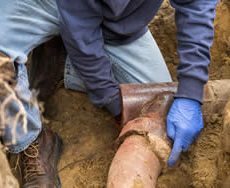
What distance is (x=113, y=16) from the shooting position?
7.30 ft

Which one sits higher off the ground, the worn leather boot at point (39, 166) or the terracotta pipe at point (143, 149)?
the terracotta pipe at point (143, 149)

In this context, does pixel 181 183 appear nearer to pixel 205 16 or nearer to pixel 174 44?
pixel 205 16

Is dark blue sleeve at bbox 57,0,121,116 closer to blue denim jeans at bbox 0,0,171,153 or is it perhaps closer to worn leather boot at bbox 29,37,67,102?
blue denim jeans at bbox 0,0,171,153

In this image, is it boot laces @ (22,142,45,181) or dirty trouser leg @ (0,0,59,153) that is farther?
boot laces @ (22,142,45,181)

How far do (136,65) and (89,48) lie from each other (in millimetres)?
380

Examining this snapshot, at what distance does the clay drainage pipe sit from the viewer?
6.23 feet

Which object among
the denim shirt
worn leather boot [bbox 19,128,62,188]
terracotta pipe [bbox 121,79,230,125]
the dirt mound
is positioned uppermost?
the denim shirt

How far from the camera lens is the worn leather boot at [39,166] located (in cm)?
221

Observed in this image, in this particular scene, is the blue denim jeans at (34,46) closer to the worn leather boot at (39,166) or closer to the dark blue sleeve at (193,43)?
the worn leather boot at (39,166)

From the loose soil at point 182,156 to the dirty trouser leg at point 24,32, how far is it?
367 millimetres

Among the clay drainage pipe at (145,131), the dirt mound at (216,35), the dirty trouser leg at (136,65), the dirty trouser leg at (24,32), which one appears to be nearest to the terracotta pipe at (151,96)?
the clay drainage pipe at (145,131)

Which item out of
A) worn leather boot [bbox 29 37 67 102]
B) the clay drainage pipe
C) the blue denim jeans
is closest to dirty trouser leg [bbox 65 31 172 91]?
the blue denim jeans

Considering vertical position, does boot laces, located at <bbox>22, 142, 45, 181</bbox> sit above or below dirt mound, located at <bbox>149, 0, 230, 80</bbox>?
below

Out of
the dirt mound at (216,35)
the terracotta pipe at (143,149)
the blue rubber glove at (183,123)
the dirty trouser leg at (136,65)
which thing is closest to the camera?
the terracotta pipe at (143,149)
